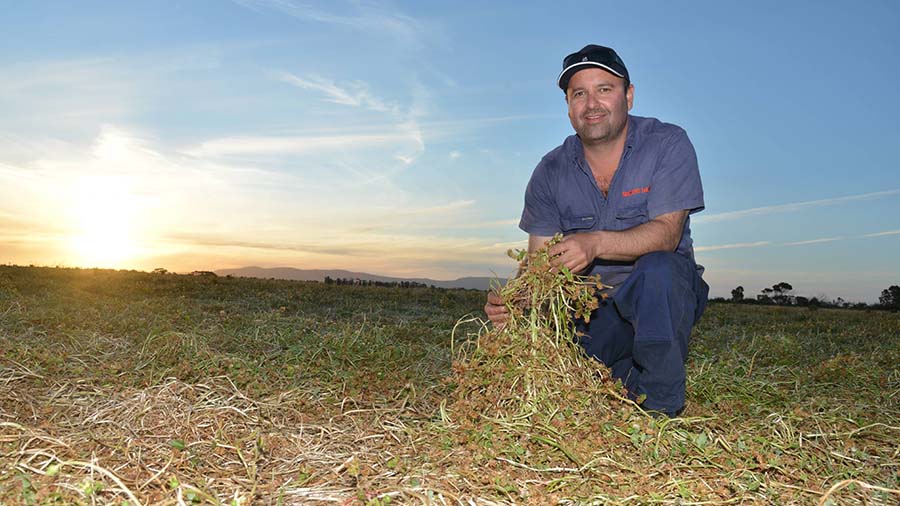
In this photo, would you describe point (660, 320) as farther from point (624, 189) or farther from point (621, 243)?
point (624, 189)

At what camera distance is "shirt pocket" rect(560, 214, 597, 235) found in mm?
4395

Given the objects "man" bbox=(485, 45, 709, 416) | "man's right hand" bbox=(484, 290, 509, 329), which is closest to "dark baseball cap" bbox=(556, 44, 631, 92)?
"man" bbox=(485, 45, 709, 416)

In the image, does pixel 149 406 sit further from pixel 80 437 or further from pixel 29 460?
pixel 29 460

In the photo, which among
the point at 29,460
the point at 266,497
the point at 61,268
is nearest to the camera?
the point at 266,497

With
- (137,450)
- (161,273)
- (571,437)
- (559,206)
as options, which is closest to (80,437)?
(137,450)

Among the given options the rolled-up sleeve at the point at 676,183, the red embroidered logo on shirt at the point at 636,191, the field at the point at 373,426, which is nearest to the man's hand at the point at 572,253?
the field at the point at 373,426

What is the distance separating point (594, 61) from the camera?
160 inches

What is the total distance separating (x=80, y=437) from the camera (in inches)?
133

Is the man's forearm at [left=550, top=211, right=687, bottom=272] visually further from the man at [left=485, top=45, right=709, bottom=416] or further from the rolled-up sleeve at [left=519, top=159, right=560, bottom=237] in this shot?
the rolled-up sleeve at [left=519, top=159, right=560, bottom=237]

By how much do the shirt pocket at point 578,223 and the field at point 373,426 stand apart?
35.6 inches

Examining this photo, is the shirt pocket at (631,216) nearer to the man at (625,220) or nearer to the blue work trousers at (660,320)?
the man at (625,220)

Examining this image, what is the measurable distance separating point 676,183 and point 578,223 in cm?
69

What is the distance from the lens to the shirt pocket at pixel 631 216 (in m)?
4.17

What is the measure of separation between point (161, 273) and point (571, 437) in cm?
1174
